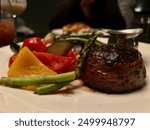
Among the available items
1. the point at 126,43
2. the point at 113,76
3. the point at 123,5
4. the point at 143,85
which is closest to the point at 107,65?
the point at 113,76

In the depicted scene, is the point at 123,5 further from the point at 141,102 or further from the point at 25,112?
the point at 25,112

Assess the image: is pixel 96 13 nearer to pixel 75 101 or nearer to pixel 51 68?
pixel 51 68

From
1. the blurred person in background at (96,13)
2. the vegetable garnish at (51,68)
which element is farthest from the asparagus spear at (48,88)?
the blurred person in background at (96,13)

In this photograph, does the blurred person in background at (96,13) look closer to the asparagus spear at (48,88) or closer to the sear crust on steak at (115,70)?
the sear crust on steak at (115,70)

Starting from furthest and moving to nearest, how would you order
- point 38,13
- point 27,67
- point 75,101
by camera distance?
point 38,13, point 27,67, point 75,101

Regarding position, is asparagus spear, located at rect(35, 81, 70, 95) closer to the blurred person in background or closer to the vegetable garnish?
the vegetable garnish

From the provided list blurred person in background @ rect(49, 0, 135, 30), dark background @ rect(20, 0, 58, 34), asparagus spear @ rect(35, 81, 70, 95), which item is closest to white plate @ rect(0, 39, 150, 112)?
asparagus spear @ rect(35, 81, 70, 95)

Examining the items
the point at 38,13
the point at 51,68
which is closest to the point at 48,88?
the point at 51,68
